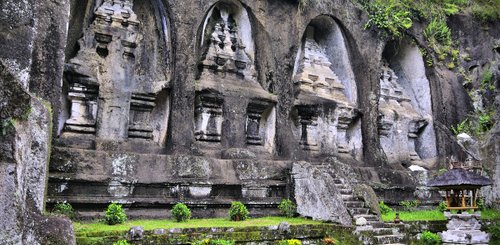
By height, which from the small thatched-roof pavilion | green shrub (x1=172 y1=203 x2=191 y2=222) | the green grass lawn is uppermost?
the small thatched-roof pavilion

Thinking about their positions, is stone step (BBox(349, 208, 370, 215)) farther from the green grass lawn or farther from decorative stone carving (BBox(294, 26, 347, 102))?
decorative stone carving (BBox(294, 26, 347, 102))

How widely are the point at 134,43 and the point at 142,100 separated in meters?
1.29

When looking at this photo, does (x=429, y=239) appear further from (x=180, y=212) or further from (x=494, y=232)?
(x=180, y=212)

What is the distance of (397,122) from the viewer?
14945mm

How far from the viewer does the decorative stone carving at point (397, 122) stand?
14812mm

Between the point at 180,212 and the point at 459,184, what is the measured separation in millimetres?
5543

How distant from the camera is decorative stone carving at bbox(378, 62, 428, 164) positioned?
14.8m

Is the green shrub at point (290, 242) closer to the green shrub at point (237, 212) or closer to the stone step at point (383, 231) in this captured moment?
the green shrub at point (237, 212)

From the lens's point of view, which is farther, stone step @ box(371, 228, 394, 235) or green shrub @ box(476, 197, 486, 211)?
green shrub @ box(476, 197, 486, 211)

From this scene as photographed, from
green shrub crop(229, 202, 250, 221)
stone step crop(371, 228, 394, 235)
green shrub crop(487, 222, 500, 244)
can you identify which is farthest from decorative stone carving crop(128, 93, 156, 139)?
green shrub crop(487, 222, 500, 244)

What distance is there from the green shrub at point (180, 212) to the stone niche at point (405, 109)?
805 centimetres

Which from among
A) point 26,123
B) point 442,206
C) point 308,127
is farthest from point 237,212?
point 442,206

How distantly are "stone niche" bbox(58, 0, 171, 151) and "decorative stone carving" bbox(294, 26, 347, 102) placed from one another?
4.09 meters

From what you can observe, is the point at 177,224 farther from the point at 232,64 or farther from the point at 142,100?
the point at 232,64
